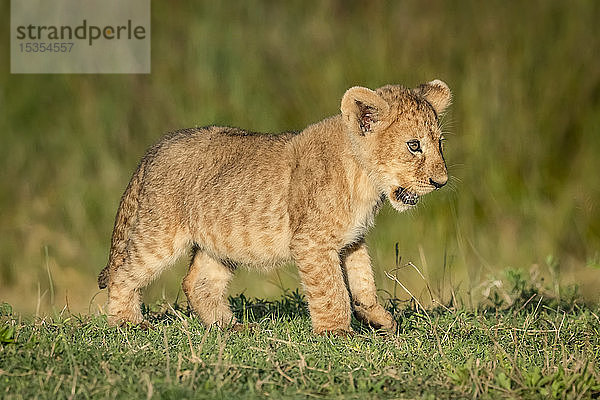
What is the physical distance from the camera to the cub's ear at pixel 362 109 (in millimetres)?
6250

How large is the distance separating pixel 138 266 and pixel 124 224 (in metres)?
0.44

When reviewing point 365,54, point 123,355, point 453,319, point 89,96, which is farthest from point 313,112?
point 123,355

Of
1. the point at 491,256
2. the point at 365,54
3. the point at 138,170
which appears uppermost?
the point at 365,54

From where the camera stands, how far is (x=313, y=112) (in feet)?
35.1

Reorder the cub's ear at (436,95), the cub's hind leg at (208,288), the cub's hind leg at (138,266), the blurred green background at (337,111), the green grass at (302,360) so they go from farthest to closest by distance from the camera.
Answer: the blurred green background at (337,111) → the cub's hind leg at (208,288) → the cub's hind leg at (138,266) → the cub's ear at (436,95) → the green grass at (302,360)

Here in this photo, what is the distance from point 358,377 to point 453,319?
5.52ft

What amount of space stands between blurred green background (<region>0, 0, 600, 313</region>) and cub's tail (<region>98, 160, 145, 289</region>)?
7.65 ft

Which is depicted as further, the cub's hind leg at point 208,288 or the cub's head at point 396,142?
the cub's hind leg at point 208,288

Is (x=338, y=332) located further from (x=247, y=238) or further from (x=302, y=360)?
(x=302, y=360)

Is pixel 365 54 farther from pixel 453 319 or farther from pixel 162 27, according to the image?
pixel 453 319

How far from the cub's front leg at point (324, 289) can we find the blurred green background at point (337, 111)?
9.87 feet

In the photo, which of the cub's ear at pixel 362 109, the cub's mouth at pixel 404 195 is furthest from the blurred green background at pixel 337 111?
the cub's ear at pixel 362 109

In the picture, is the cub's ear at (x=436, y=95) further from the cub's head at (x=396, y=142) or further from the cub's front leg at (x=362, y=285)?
the cub's front leg at (x=362, y=285)

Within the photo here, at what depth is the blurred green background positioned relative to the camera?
989 cm
